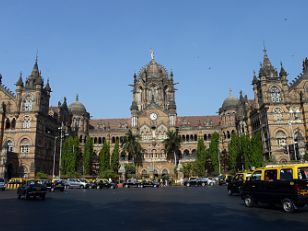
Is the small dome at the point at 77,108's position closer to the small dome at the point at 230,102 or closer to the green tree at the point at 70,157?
the green tree at the point at 70,157

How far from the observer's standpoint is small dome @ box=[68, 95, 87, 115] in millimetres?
81938

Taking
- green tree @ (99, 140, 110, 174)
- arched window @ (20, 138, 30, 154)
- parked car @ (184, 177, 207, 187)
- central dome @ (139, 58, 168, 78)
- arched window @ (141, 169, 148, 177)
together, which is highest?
central dome @ (139, 58, 168, 78)

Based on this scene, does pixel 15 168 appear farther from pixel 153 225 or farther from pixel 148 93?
pixel 153 225

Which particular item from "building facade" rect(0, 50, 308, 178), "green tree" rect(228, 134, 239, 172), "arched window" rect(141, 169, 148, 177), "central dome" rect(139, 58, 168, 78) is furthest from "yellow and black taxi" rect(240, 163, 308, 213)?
"central dome" rect(139, 58, 168, 78)

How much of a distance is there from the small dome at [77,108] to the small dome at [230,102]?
128 feet

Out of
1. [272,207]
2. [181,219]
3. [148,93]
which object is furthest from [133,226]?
[148,93]

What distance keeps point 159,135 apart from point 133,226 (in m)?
63.7

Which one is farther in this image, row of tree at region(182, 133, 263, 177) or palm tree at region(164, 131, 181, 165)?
palm tree at region(164, 131, 181, 165)

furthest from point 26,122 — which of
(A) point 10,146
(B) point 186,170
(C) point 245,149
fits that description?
(C) point 245,149

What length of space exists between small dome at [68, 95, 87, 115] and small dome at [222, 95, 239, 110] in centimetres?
3916

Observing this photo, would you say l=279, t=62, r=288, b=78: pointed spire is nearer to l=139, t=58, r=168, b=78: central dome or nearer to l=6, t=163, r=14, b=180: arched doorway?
l=139, t=58, r=168, b=78: central dome

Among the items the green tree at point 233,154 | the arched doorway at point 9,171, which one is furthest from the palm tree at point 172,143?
the arched doorway at point 9,171

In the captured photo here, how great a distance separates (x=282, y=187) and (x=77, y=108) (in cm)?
7394

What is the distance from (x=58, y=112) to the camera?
73.2 metres
